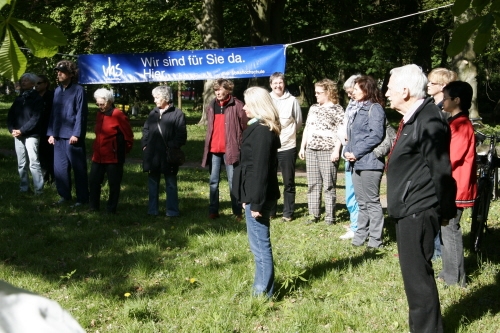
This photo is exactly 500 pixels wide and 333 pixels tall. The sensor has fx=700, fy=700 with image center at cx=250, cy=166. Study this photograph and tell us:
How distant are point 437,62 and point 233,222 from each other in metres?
39.4

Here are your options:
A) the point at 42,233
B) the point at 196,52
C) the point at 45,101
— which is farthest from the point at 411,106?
the point at 196,52

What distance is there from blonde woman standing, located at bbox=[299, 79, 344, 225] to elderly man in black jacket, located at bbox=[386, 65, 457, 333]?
4.14 meters

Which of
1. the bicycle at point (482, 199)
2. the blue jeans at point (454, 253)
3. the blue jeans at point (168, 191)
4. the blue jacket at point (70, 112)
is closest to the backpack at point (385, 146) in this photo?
the bicycle at point (482, 199)

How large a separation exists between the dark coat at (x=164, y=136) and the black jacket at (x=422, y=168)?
505cm

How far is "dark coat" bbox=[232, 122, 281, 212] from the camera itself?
5617 millimetres

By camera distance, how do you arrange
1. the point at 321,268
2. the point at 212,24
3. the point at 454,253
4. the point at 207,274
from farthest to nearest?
the point at 212,24, the point at 321,268, the point at 207,274, the point at 454,253

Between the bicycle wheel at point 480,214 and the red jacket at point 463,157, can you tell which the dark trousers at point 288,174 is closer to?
the bicycle wheel at point 480,214

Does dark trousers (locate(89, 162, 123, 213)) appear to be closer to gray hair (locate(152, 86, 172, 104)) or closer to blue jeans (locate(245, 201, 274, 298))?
gray hair (locate(152, 86, 172, 104))

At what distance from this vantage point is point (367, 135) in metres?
7.72

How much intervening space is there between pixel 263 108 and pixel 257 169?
50 cm

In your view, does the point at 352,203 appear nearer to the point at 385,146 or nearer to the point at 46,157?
the point at 385,146

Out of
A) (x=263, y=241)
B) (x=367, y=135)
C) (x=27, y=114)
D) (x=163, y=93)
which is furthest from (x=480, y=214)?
(x=27, y=114)

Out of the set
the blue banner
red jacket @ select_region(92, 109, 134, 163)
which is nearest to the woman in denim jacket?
red jacket @ select_region(92, 109, 134, 163)

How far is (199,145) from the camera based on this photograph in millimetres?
21047
